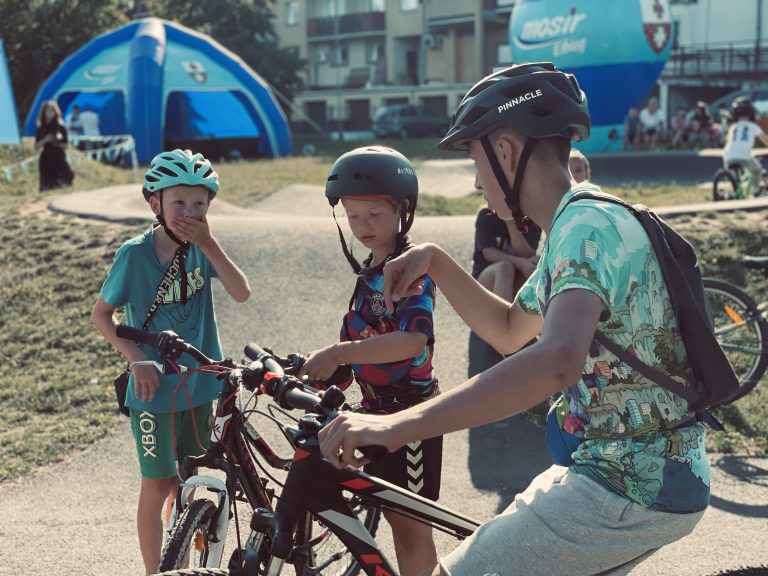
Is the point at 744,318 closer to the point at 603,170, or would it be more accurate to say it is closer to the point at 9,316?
the point at 9,316

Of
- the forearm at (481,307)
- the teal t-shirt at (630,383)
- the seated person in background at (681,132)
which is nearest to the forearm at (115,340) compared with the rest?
the forearm at (481,307)

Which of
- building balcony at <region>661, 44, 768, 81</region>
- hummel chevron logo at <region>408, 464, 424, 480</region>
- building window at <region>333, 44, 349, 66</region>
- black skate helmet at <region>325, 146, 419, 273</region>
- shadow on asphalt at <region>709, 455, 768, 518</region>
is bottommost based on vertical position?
shadow on asphalt at <region>709, 455, 768, 518</region>

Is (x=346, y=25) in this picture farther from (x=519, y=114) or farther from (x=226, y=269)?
(x=519, y=114)

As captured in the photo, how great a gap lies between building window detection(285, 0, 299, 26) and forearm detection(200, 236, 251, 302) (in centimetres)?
6295

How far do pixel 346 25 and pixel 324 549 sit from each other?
59741 millimetres

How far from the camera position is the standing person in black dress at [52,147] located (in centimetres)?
1516

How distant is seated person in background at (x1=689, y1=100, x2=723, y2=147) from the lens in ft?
100

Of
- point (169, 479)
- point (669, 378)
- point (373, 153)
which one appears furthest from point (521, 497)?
point (169, 479)

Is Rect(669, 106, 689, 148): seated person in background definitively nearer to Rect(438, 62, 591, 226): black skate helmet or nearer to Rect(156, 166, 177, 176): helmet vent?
Rect(156, 166, 177, 176): helmet vent

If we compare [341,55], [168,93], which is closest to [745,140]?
[168,93]

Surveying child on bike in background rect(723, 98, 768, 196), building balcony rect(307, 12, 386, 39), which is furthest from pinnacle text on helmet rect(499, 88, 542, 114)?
building balcony rect(307, 12, 386, 39)

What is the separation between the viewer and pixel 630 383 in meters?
2.10

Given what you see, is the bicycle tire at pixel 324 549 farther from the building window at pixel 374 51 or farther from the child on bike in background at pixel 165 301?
the building window at pixel 374 51

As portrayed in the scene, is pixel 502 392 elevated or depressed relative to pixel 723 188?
elevated
